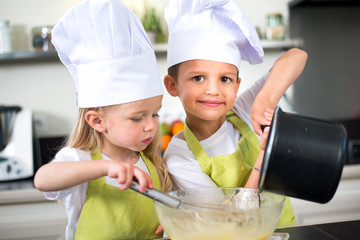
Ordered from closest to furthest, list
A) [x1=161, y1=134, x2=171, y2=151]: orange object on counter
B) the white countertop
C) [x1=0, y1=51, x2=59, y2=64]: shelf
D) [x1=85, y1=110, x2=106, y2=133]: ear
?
1. [x1=85, y1=110, x2=106, y2=133]: ear
2. the white countertop
3. [x1=161, y1=134, x2=171, y2=151]: orange object on counter
4. [x1=0, y1=51, x2=59, y2=64]: shelf

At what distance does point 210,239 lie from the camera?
636 millimetres

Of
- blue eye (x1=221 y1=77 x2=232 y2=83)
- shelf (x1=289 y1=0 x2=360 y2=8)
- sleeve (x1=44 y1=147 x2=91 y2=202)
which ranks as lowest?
sleeve (x1=44 y1=147 x2=91 y2=202)

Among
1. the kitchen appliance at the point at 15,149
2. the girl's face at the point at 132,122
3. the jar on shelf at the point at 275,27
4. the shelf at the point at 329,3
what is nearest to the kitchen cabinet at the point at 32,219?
the kitchen appliance at the point at 15,149

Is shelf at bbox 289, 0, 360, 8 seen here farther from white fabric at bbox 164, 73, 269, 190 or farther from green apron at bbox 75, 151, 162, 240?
green apron at bbox 75, 151, 162, 240

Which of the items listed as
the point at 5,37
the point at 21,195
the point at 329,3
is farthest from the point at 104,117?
the point at 329,3

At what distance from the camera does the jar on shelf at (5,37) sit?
208cm

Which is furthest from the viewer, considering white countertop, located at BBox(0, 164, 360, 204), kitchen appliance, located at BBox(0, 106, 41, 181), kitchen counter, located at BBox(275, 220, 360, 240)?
kitchen appliance, located at BBox(0, 106, 41, 181)

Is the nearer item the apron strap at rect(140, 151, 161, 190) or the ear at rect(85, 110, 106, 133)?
the ear at rect(85, 110, 106, 133)

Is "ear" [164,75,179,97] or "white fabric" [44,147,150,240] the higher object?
"ear" [164,75,179,97]

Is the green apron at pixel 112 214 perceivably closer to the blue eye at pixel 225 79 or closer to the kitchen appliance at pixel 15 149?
the blue eye at pixel 225 79

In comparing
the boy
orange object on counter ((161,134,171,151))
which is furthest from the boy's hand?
orange object on counter ((161,134,171,151))

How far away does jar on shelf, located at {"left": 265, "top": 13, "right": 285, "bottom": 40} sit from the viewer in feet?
7.39

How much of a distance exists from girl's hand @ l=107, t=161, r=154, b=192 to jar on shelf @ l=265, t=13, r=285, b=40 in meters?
1.78

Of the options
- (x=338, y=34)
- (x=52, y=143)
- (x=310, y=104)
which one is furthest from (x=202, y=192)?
(x=338, y=34)
